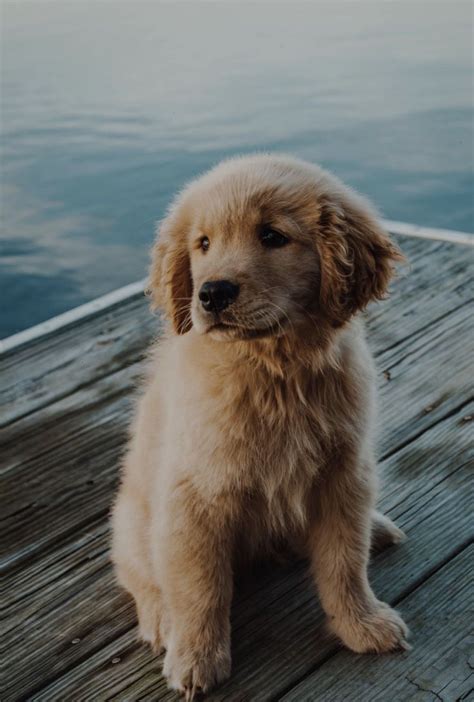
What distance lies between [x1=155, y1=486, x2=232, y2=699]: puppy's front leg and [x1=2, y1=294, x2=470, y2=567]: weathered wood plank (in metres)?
0.80

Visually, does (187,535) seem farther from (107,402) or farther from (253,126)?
(253,126)

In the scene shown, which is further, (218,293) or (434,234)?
(434,234)

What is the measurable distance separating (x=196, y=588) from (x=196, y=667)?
0.68 feet

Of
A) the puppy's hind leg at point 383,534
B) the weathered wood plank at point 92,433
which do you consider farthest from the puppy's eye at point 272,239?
the weathered wood plank at point 92,433

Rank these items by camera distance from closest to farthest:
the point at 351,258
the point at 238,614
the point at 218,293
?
the point at 218,293 → the point at 351,258 → the point at 238,614

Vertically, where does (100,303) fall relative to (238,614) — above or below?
below

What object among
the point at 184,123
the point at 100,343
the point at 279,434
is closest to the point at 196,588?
the point at 279,434

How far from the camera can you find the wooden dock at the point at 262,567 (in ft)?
7.88

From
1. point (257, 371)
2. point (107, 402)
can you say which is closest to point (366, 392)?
point (257, 371)

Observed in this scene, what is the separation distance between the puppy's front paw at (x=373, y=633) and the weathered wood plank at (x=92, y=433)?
1022 mm

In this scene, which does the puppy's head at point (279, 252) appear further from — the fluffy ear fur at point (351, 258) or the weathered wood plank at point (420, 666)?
the weathered wood plank at point (420, 666)

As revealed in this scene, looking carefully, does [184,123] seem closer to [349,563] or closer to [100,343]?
[100,343]

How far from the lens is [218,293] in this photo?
2.09 meters

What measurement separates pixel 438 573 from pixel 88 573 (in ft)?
3.66
